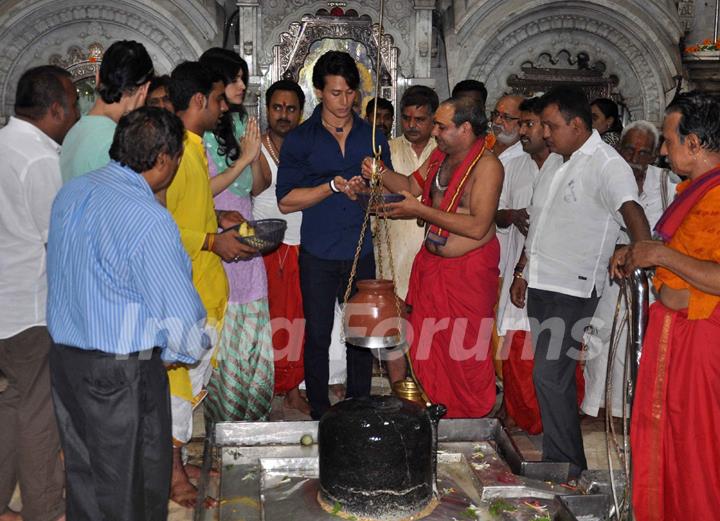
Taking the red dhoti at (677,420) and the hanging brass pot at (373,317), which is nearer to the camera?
the red dhoti at (677,420)

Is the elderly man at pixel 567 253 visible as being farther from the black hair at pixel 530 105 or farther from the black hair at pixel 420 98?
the black hair at pixel 420 98

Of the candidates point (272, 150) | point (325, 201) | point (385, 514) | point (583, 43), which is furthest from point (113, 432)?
point (583, 43)

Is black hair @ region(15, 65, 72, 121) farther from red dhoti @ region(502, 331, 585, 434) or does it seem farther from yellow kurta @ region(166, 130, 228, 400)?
red dhoti @ region(502, 331, 585, 434)

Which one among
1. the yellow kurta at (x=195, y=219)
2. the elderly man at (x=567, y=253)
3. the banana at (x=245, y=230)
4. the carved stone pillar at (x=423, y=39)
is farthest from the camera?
the carved stone pillar at (x=423, y=39)

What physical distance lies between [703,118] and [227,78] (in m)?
2.07

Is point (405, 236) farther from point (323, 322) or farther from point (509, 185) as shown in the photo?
point (323, 322)

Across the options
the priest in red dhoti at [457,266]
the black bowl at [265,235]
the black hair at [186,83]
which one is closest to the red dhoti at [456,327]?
the priest in red dhoti at [457,266]

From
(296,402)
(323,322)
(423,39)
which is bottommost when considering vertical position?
(296,402)

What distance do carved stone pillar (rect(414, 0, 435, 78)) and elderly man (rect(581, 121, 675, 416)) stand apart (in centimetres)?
450

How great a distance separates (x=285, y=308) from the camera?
16.5 feet

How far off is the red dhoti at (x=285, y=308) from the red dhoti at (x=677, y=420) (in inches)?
93.5

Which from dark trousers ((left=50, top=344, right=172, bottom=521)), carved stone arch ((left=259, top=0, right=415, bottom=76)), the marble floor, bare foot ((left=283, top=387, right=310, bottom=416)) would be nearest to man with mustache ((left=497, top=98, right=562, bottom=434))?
the marble floor

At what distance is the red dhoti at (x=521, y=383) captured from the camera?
4707 millimetres

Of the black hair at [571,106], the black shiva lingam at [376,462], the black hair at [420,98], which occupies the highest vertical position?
the black hair at [420,98]
